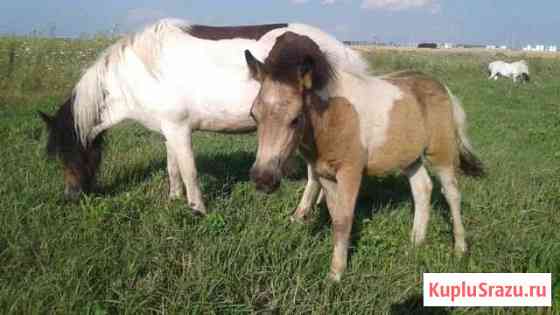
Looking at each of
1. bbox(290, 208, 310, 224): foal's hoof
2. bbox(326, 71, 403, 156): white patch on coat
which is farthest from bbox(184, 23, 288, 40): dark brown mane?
bbox(290, 208, 310, 224): foal's hoof

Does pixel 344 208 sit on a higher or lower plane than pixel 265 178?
lower

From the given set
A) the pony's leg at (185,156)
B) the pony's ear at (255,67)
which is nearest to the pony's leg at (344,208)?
the pony's ear at (255,67)

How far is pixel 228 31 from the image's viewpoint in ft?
17.7

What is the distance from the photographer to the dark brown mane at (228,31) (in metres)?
5.31

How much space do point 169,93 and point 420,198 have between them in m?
2.81

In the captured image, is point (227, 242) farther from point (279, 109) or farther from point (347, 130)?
point (347, 130)

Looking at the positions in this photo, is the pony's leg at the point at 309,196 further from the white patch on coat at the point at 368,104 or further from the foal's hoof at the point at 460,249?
the foal's hoof at the point at 460,249

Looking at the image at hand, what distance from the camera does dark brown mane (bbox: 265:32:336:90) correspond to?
3.30 metres

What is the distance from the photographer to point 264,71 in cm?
344

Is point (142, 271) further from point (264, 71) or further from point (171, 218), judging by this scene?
point (264, 71)

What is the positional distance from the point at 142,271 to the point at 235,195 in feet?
6.34

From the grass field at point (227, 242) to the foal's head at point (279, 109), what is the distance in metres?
0.77

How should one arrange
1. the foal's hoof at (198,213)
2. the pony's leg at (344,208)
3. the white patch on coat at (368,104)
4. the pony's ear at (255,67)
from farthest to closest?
the foal's hoof at (198,213), the white patch on coat at (368,104), the pony's leg at (344,208), the pony's ear at (255,67)

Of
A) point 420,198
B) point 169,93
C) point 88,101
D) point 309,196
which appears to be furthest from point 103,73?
point 420,198
